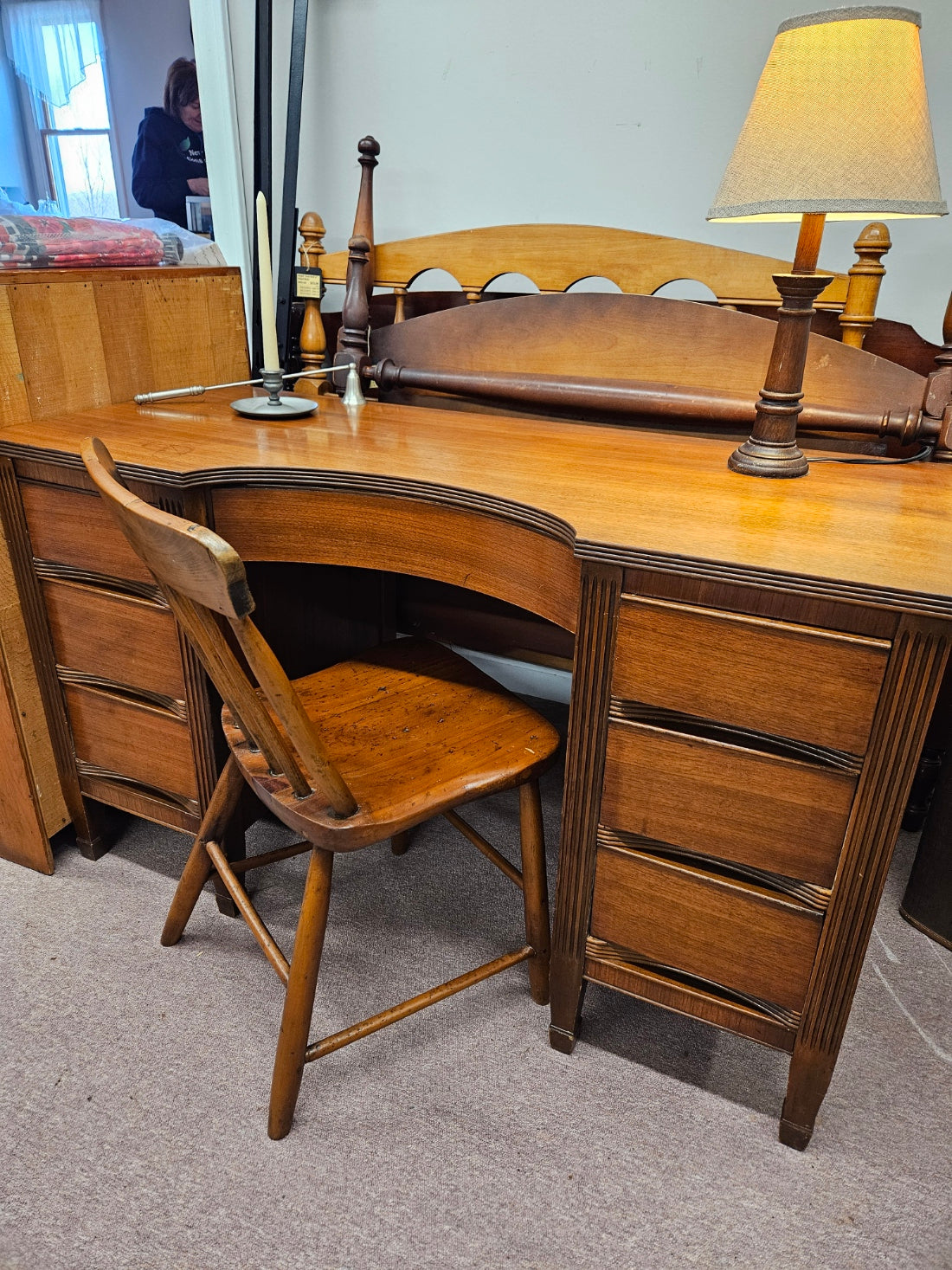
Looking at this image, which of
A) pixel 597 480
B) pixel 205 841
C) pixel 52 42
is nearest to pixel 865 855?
pixel 597 480

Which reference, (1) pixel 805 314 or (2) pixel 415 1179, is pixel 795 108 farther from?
(2) pixel 415 1179

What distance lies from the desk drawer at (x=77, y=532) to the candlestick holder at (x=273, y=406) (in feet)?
1.01

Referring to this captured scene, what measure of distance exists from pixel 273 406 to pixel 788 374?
0.80 m

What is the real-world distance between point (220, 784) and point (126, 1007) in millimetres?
346

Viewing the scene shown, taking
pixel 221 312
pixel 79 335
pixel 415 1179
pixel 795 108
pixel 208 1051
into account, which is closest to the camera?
pixel 795 108

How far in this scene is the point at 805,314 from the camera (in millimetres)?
947

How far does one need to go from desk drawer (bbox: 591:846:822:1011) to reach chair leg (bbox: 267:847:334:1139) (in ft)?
1.06

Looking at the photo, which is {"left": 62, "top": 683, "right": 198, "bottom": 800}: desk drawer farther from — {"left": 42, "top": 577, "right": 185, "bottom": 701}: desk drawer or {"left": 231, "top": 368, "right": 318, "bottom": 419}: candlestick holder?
{"left": 231, "top": 368, "right": 318, "bottom": 419}: candlestick holder

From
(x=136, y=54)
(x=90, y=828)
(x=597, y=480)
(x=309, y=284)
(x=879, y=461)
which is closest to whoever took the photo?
(x=597, y=480)

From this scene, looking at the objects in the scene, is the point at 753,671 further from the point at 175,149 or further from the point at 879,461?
the point at 175,149

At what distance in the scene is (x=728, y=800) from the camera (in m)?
0.84

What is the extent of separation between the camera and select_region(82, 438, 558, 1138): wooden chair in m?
0.72

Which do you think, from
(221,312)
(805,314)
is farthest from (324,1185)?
(221,312)

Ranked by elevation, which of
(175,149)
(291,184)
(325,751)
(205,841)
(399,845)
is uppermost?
(175,149)
